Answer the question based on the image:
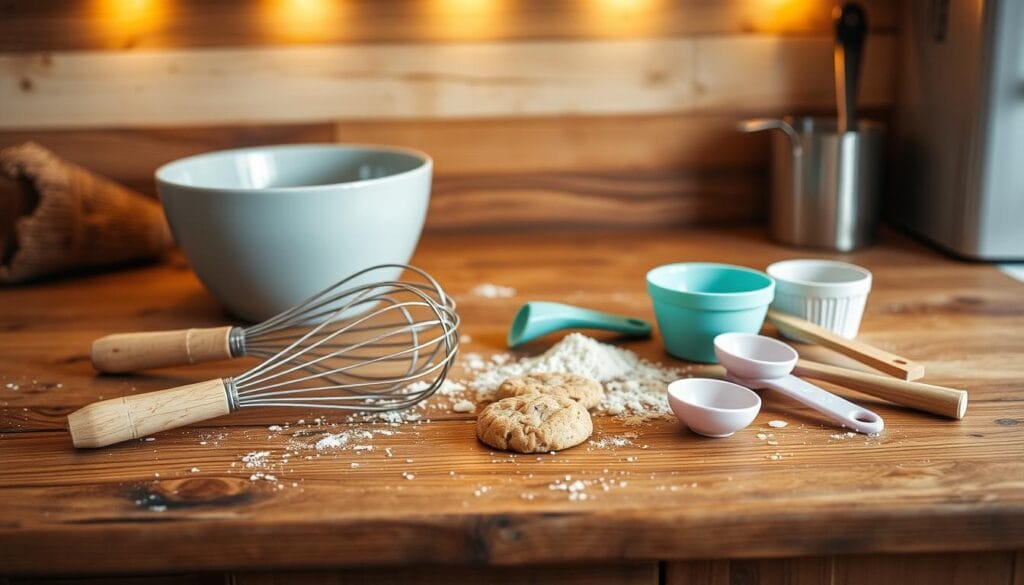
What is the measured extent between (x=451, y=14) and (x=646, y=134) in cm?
31

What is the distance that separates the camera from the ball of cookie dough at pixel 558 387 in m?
0.69

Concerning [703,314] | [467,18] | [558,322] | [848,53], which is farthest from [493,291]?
[848,53]

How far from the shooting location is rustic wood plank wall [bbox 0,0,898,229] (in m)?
1.18

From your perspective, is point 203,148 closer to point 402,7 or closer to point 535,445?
point 402,7

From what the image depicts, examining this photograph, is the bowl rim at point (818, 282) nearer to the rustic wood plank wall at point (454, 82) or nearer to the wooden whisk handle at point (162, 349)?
the rustic wood plank wall at point (454, 82)

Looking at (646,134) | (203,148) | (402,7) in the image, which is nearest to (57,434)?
(203,148)

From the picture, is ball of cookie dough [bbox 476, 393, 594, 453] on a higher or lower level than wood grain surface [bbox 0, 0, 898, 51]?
lower

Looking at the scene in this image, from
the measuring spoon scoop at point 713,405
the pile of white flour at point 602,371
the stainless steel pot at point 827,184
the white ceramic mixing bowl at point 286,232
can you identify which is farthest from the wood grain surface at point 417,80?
the measuring spoon scoop at point 713,405

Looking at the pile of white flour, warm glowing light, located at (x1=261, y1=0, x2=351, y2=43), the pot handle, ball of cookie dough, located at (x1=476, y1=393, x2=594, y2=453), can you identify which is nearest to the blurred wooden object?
warm glowing light, located at (x1=261, y1=0, x2=351, y2=43)

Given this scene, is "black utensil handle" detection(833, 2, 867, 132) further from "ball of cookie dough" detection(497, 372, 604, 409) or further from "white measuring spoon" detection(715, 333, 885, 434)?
"ball of cookie dough" detection(497, 372, 604, 409)

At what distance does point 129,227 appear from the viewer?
1.10 metres

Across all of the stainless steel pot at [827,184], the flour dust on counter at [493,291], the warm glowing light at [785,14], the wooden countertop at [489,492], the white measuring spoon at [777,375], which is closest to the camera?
the wooden countertop at [489,492]

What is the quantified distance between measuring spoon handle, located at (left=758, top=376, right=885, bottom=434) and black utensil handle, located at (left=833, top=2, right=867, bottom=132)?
0.56 metres

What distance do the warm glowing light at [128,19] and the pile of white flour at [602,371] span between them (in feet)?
2.28
